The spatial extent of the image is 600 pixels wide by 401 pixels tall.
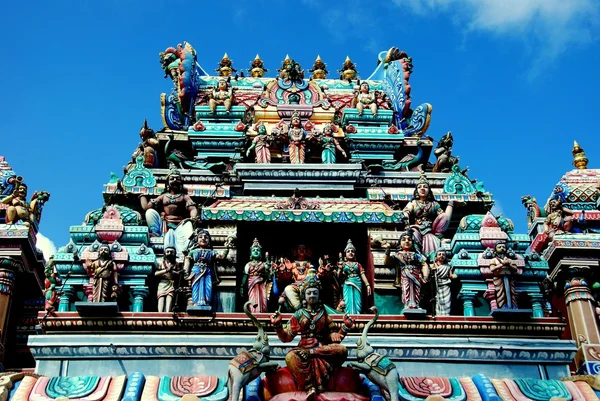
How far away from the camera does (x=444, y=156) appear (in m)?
21.5

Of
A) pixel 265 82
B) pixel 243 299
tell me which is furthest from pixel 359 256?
pixel 265 82

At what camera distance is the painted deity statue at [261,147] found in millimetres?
21172

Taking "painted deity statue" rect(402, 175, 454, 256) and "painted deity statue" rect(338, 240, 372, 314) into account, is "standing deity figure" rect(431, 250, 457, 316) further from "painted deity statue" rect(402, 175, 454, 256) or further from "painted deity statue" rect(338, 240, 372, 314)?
"painted deity statue" rect(338, 240, 372, 314)

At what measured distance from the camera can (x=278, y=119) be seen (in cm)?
2339

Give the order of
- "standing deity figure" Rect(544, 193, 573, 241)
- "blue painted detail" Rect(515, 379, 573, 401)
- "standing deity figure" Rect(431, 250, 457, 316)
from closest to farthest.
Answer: "blue painted detail" Rect(515, 379, 573, 401) < "standing deity figure" Rect(431, 250, 457, 316) < "standing deity figure" Rect(544, 193, 573, 241)

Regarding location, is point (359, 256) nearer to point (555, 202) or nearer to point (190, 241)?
point (190, 241)

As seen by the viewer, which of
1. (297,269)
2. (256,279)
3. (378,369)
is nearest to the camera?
(378,369)

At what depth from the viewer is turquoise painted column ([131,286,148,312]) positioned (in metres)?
16.2

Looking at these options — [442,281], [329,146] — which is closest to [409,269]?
[442,281]

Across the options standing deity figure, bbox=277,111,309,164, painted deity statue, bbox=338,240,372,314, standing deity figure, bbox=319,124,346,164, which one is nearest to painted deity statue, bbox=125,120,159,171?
standing deity figure, bbox=277,111,309,164

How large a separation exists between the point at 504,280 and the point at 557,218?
6.09m

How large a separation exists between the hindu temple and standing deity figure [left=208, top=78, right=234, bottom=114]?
0.05 metres

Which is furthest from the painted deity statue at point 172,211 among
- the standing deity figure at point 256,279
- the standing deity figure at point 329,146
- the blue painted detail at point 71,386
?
the blue painted detail at point 71,386

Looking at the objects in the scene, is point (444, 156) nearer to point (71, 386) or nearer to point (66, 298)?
point (66, 298)
